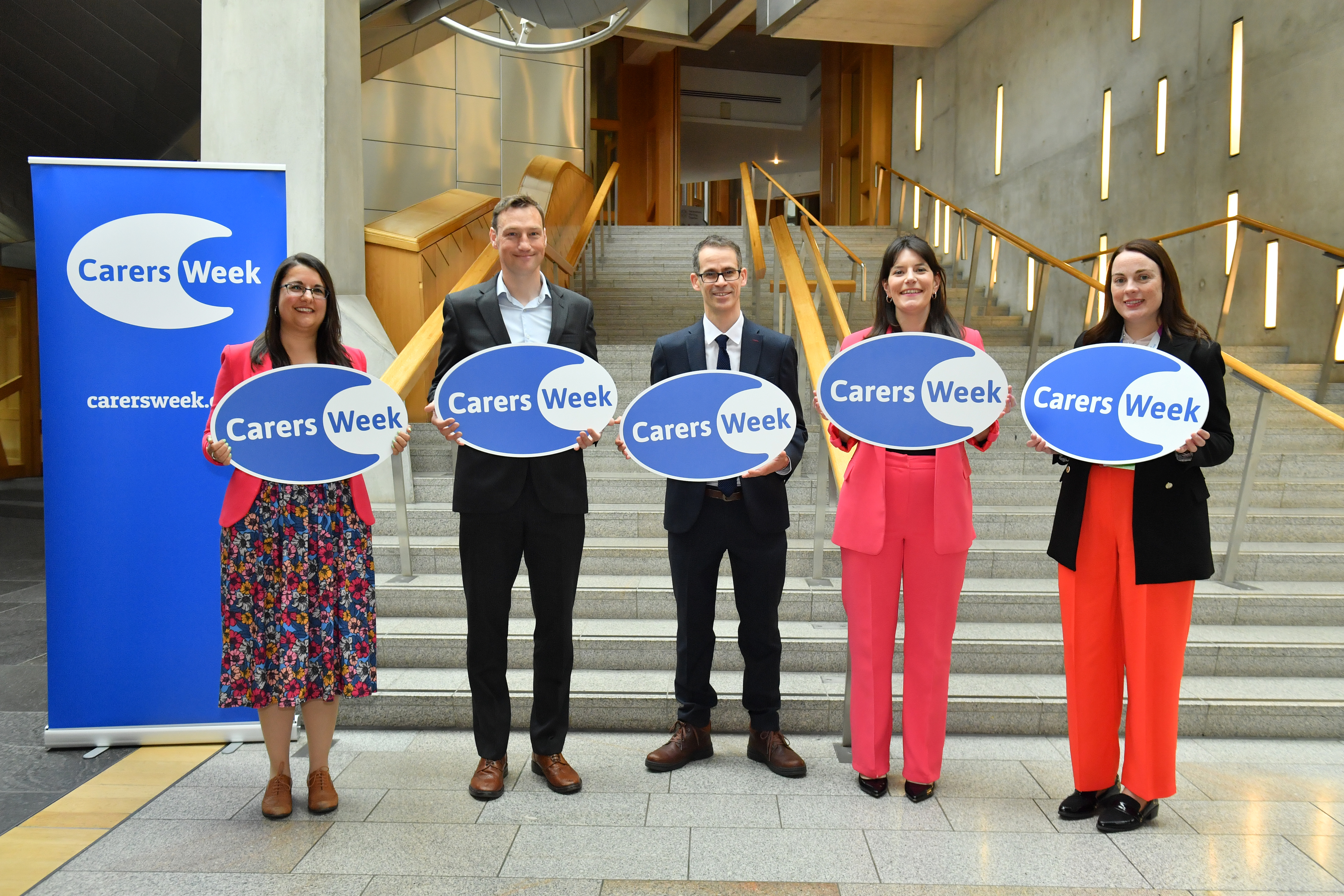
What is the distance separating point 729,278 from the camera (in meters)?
2.60

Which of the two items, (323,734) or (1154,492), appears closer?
(1154,492)

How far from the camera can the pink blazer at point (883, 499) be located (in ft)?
8.10

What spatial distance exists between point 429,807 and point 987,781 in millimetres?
1682

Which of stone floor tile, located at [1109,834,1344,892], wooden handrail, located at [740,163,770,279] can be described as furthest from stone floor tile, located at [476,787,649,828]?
wooden handrail, located at [740,163,770,279]

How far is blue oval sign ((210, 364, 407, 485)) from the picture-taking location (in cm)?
236

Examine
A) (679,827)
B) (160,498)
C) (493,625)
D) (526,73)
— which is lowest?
(679,827)

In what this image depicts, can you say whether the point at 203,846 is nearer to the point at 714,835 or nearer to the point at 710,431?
the point at 714,835

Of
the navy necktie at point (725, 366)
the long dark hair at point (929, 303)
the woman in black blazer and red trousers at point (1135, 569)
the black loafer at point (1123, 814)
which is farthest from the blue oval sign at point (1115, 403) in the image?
the black loafer at point (1123, 814)

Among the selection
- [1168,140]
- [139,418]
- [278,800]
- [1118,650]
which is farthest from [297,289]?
[1168,140]

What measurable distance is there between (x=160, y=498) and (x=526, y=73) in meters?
9.63

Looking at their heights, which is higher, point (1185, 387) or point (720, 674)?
point (1185, 387)

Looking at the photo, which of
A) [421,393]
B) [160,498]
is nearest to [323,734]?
[160,498]

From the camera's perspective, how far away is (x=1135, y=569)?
7.72 feet

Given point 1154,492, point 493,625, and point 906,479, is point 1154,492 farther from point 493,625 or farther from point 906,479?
point 493,625
